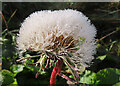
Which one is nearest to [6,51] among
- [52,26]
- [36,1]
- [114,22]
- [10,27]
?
[10,27]

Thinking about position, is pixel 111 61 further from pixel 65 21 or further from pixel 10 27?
pixel 10 27

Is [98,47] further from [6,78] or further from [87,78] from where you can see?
[6,78]

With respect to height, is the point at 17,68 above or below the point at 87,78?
above

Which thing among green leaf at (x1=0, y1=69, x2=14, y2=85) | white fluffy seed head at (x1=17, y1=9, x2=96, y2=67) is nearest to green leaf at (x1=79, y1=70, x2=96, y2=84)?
white fluffy seed head at (x1=17, y1=9, x2=96, y2=67)

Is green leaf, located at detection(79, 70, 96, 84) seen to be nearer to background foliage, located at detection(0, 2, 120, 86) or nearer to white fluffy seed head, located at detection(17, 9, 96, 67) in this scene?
background foliage, located at detection(0, 2, 120, 86)

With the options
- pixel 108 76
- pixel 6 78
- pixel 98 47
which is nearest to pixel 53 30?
pixel 6 78
